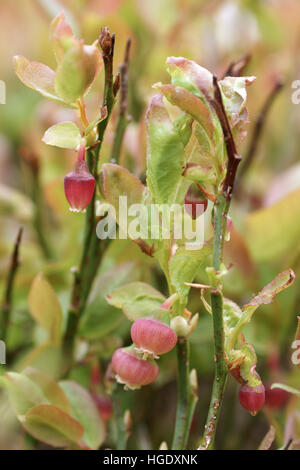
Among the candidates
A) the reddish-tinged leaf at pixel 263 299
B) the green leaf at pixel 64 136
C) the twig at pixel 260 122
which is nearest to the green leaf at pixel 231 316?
the reddish-tinged leaf at pixel 263 299

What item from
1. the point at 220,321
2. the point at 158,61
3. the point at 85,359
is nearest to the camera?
the point at 220,321

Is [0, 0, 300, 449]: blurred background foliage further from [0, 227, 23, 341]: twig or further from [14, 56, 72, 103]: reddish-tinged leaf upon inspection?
[14, 56, 72, 103]: reddish-tinged leaf

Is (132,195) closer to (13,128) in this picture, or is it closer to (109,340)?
(109,340)

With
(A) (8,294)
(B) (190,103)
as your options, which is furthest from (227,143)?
(A) (8,294)

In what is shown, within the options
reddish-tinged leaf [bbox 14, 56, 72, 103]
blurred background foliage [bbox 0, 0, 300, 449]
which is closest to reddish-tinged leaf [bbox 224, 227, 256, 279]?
blurred background foliage [bbox 0, 0, 300, 449]
